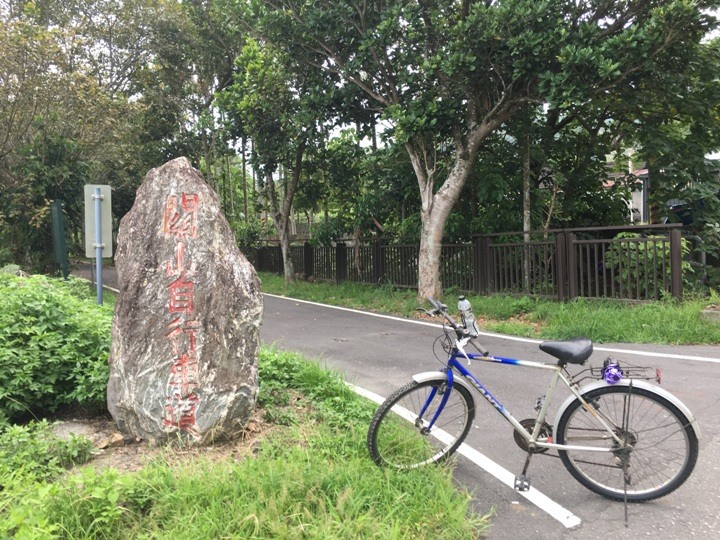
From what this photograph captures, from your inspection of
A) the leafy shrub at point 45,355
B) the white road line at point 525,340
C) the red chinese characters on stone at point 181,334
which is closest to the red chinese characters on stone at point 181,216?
the red chinese characters on stone at point 181,334

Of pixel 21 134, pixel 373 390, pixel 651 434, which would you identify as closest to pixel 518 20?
pixel 373 390

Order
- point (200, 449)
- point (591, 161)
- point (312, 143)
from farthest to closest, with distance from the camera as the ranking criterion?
1. point (312, 143)
2. point (591, 161)
3. point (200, 449)

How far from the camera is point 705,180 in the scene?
34.0 ft

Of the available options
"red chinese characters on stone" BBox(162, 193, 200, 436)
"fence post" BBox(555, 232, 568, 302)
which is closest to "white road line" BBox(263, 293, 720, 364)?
"fence post" BBox(555, 232, 568, 302)

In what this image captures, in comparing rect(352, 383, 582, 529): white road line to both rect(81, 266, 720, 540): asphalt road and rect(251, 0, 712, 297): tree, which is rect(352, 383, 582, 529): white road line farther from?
rect(251, 0, 712, 297): tree

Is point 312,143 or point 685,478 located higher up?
point 312,143

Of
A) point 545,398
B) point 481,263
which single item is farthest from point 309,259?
point 545,398

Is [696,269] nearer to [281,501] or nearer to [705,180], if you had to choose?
[705,180]

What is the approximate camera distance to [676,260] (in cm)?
875

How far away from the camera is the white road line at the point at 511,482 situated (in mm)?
3178

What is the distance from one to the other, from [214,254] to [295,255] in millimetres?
15699

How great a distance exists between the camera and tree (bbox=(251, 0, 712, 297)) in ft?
27.9

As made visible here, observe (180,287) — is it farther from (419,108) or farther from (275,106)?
(275,106)

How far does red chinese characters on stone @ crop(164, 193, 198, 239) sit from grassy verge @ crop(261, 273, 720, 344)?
6054 mm
